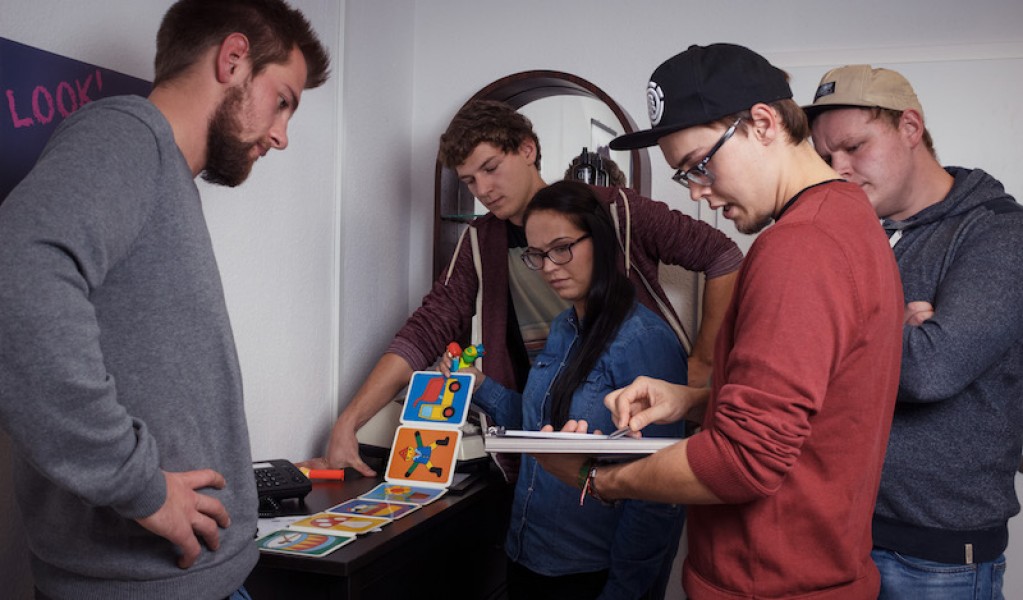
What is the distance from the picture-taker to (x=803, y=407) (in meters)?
1.01

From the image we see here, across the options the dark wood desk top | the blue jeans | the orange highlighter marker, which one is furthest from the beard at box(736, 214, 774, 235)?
the orange highlighter marker

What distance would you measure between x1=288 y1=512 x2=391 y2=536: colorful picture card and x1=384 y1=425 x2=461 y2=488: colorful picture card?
13.0 inches

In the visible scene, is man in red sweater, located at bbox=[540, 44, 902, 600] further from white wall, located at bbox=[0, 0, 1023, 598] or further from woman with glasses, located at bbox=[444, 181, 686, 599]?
white wall, located at bbox=[0, 0, 1023, 598]

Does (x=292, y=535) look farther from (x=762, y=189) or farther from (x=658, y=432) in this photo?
(x=762, y=189)

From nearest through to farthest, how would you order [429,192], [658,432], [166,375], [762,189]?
[166,375] < [762,189] < [658,432] < [429,192]

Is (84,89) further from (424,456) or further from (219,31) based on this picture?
(424,456)

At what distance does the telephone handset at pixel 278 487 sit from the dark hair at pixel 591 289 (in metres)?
0.57

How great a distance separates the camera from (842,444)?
1.08 metres

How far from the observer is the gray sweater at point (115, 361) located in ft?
2.89

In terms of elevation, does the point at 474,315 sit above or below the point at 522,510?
above

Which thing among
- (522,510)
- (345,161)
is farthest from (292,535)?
(345,161)

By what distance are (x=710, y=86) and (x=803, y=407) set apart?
445 mm

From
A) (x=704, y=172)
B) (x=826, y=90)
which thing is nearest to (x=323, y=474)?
(x=704, y=172)

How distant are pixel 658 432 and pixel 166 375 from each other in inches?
41.4
